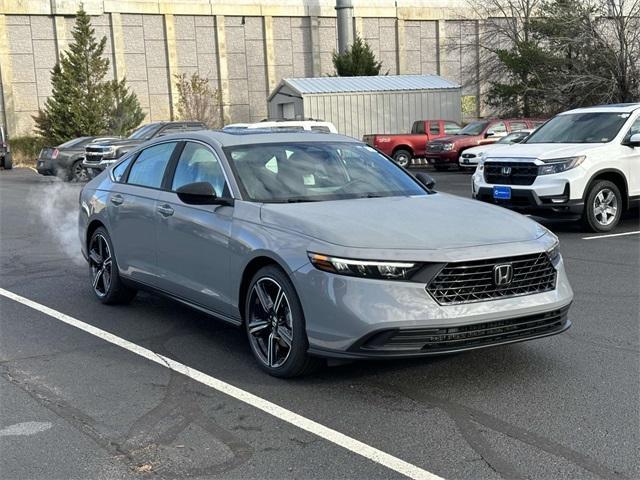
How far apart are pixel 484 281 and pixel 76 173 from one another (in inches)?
867

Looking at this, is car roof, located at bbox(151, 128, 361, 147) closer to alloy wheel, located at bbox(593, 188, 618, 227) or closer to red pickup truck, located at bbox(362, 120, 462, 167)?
alloy wheel, located at bbox(593, 188, 618, 227)

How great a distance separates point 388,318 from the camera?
437 centimetres

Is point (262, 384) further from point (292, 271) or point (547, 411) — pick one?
point (547, 411)

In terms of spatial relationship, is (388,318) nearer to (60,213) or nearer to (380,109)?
(60,213)

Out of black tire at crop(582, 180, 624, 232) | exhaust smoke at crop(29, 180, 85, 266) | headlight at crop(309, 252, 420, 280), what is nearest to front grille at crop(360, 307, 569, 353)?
headlight at crop(309, 252, 420, 280)

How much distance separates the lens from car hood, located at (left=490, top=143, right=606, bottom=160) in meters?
11.1

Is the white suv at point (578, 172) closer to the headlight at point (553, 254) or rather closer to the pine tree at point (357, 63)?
the headlight at point (553, 254)

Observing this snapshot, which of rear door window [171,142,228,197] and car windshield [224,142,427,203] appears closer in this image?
car windshield [224,142,427,203]

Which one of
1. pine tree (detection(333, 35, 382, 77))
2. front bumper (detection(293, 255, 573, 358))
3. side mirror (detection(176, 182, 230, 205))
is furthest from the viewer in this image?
pine tree (detection(333, 35, 382, 77))

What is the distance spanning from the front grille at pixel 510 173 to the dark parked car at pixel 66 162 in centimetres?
1583

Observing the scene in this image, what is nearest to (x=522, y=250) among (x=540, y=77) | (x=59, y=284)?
(x=59, y=284)

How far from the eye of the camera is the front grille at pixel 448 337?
4.42 m

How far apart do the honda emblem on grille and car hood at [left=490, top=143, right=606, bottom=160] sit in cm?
687

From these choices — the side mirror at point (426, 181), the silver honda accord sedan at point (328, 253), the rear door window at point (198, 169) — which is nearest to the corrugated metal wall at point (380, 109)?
the side mirror at point (426, 181)
